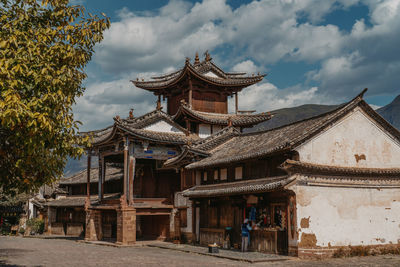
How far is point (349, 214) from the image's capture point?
21.0 m

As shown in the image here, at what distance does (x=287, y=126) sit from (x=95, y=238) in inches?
656

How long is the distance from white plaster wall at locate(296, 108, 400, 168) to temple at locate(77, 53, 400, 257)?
0.17 ft

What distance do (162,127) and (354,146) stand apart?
15273mm

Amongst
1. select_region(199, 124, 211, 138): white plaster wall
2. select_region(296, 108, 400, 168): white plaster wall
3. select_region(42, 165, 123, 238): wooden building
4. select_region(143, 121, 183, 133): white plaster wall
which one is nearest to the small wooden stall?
select_region(296, 108, 400, 168): white plaster wall

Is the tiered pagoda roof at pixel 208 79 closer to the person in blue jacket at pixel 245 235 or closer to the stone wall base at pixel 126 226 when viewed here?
the stone wall base at pixel 126 226

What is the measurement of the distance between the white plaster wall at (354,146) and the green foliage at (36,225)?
34446 mm

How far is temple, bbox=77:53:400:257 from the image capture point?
20.3 metres

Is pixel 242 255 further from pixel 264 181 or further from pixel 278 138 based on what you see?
pixel 278 138

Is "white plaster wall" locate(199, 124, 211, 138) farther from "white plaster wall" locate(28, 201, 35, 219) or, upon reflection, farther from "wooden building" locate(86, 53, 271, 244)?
"white plaster wall" locate(28, 201, 35, 219)

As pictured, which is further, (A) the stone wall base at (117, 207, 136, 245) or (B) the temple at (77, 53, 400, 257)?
(A) the stone wall base at (117, 207, 136, 245)

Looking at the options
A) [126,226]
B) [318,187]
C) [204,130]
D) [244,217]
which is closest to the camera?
[318,187]

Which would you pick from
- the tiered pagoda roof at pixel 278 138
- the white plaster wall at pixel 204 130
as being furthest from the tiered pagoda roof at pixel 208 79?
the tiered pagoda roof at pixel 278 138

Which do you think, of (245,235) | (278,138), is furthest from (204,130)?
(245,235)

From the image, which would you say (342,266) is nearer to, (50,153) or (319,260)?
(319,260)
